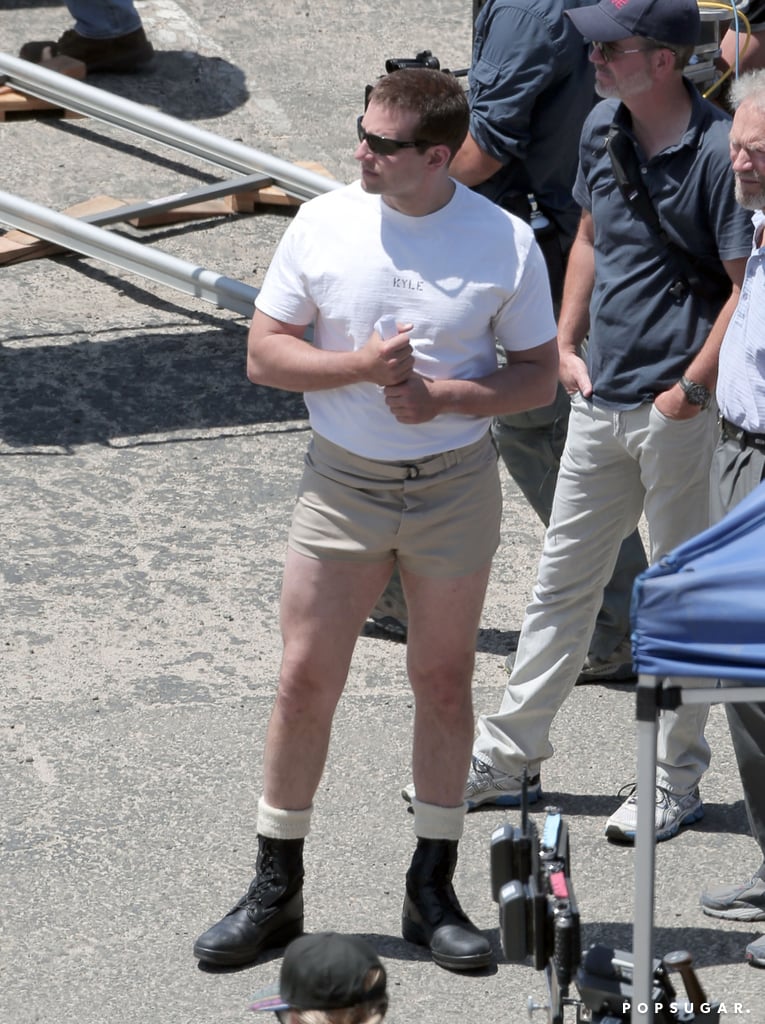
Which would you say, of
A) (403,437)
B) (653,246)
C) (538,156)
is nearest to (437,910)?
(403,437)

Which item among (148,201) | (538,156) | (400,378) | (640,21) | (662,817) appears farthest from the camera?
(148,201)

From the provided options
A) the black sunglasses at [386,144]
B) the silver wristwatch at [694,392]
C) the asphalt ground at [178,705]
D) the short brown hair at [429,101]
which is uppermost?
the short brown hair at [429,101]

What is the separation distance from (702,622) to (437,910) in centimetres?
153

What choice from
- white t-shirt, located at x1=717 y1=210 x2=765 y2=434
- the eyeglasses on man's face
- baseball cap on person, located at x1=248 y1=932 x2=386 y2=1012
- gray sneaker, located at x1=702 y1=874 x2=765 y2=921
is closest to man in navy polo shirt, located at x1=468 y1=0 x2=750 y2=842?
the eyeglasses on man's face

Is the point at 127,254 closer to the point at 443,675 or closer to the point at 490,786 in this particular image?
the point at 490,786

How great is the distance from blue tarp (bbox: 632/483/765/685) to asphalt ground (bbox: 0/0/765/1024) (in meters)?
1.41

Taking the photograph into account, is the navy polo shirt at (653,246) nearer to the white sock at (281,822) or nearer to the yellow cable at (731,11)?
the yellow cable at (731,11)

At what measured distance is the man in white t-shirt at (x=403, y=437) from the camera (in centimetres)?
355

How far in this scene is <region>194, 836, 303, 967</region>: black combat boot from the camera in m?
3.79

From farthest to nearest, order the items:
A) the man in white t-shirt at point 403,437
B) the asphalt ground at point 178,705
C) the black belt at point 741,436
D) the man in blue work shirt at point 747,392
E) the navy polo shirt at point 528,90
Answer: the navy polo shirt at point 528,90
the asphalt ground at point 178,705
the black belt at point 741,436
the man in blue work shirt at point 747,392
the man in white t-shirt at point 403,437

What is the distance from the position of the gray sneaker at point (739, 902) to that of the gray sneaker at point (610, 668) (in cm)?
111

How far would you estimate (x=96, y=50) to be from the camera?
9.45m

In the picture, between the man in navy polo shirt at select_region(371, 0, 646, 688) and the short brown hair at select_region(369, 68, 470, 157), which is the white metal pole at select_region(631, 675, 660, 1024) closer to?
the short brown hair at select_region(369, 68, 470, 157)

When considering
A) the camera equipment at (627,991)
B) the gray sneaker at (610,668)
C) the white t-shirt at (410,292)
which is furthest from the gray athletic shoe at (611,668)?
the camera equipment at (627,991)
